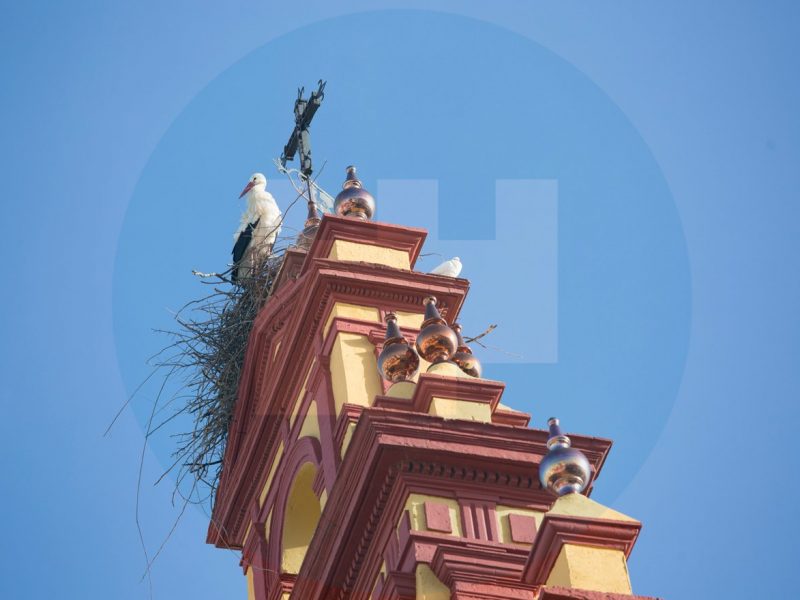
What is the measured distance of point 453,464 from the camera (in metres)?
11.8

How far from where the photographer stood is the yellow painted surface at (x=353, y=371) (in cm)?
1344

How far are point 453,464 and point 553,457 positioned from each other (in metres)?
1.23

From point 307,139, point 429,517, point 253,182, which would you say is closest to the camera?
point 429,517

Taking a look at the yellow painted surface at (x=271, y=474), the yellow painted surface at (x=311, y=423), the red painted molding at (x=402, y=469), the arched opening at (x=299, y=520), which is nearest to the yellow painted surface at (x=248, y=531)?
the yellow painted surface at (x=271, y=474)

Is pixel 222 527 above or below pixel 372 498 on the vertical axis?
above

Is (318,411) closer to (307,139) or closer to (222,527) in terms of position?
(222,527)

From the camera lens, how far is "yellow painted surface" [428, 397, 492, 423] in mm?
12102

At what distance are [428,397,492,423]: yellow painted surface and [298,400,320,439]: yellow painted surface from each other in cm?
207

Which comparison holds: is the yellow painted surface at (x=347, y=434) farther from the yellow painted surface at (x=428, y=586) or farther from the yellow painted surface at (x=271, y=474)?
the yellow painted surface at (x=271, y=474)

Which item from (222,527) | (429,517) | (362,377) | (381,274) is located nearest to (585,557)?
(429,517)

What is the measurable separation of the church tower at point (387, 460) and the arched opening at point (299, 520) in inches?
0.5

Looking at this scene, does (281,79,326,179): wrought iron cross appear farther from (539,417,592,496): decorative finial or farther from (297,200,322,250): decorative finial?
(539,417,592,496): decorative finial

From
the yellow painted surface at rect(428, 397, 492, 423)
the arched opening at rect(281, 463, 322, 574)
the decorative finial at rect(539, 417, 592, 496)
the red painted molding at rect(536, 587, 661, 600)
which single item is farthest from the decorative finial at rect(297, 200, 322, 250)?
the red painted molding at rect(536, 587, 661, 600)

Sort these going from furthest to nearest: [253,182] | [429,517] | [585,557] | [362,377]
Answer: [253,182] < [362,377] < [429,517] < [585,557]
